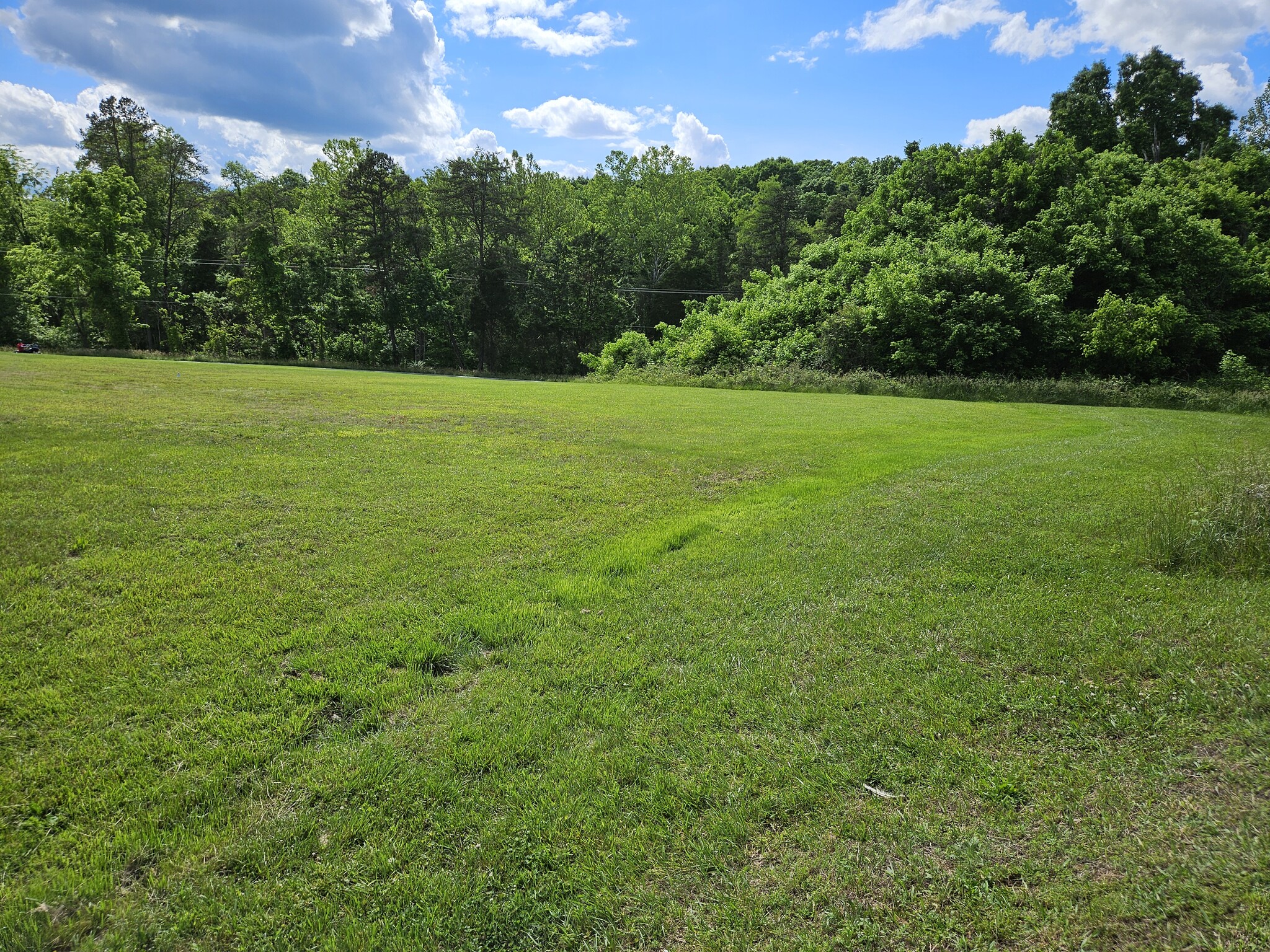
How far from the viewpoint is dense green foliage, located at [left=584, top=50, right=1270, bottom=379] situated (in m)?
29.2

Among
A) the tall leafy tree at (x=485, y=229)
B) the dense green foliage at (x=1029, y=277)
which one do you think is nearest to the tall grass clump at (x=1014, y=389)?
the dense green foliage at (x=1029, y=277)

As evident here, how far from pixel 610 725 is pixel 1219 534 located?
6.04 m

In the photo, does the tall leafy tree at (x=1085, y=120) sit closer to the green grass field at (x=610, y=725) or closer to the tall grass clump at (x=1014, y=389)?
the tall grass clump at (x=1014, y=389)

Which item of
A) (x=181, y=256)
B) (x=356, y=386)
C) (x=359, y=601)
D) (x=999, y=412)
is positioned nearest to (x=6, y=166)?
(x=181, y=256)

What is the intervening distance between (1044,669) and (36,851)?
18.0ft

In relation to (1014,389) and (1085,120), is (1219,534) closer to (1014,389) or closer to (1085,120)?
(1014,389)

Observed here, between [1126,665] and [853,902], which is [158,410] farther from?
[1126,665]

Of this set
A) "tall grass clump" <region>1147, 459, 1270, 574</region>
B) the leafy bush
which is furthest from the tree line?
"tall grass clump" <region>1147, 459, 1270, 574</region>

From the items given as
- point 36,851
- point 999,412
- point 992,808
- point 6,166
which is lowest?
point 36,851

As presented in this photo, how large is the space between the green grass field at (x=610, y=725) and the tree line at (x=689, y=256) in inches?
1088

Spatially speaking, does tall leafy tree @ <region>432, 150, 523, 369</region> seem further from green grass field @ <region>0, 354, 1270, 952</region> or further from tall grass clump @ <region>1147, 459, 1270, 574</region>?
tall grass clump @ <region>1147, 459, 1270, 574</region>

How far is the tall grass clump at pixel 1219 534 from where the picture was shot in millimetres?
5293

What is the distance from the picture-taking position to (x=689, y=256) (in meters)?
58.0

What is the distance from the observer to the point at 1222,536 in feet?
18.0
